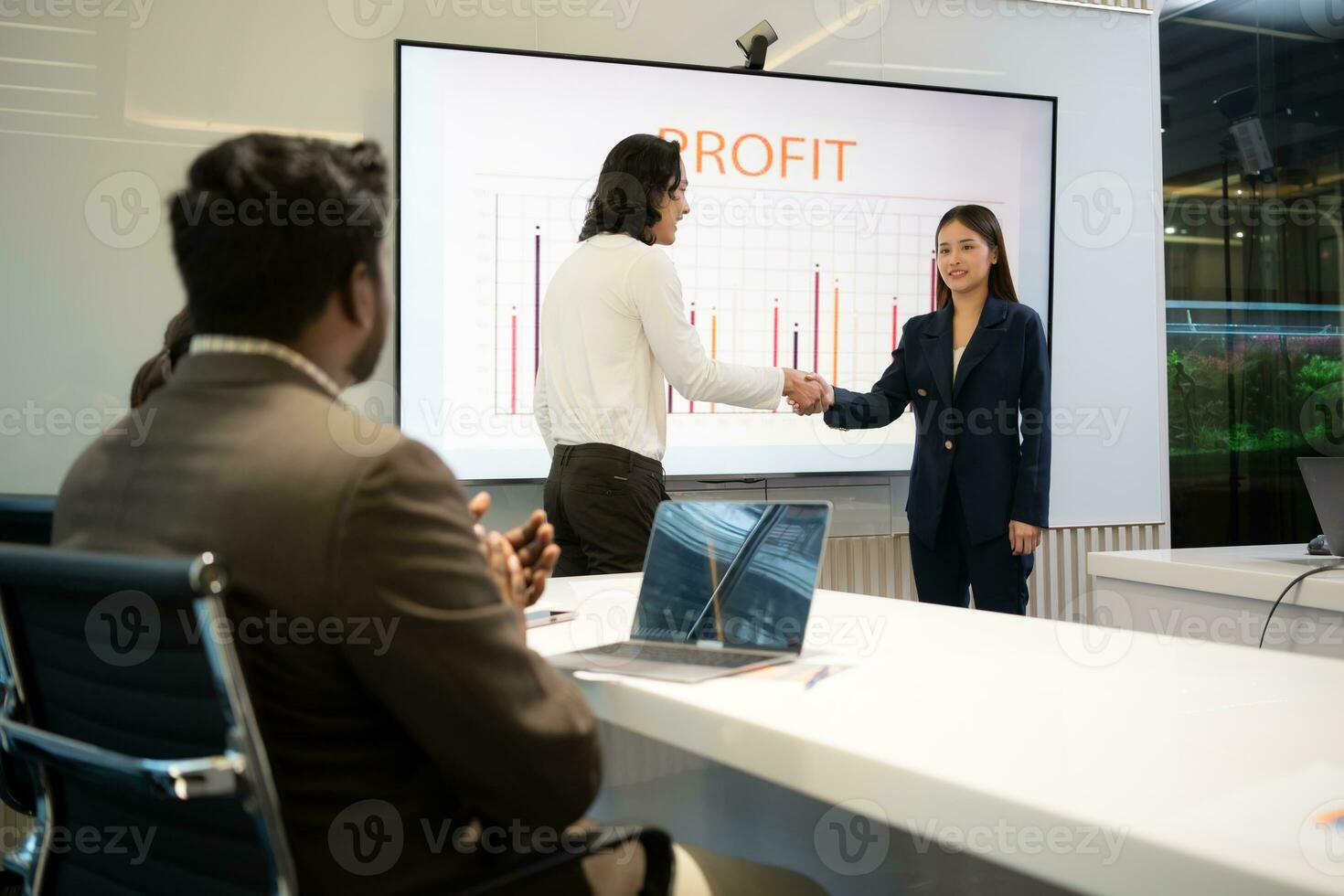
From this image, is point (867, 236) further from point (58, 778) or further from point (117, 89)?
point (58, 778)

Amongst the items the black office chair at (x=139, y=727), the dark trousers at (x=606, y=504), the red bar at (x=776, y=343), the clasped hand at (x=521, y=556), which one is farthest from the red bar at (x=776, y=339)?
the black office chair at (x=139, y=727)

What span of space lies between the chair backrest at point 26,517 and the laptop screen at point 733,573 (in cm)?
81

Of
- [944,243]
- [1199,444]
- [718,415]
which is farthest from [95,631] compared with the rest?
[1199,444]

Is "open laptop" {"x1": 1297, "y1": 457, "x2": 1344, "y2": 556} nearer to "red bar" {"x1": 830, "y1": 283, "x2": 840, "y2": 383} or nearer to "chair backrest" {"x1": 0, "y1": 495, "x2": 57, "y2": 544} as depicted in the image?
"red bar" {"x1": 830, "y1": 283, "x2": 840, "y2": 383}

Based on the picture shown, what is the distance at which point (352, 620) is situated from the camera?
Answer: 81 centimetres

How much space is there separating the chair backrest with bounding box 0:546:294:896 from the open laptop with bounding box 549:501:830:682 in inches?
23.1

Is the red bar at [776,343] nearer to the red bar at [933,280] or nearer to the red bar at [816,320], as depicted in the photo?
the red bar at [816,320]

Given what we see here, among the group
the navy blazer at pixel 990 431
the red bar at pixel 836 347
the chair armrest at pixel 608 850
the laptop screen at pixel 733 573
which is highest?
the red bar at pixel 836 347

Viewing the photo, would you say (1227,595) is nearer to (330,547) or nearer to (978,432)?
(978,432)

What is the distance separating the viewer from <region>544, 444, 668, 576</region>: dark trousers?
2.57 meters

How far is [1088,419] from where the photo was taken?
4305 mm

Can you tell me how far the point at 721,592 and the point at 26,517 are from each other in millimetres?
945

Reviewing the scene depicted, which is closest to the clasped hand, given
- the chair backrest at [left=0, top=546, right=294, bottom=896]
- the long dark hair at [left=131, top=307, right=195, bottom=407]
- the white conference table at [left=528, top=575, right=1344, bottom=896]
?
the white conference table at [left=528, top=575, right=1344, bottom=896]

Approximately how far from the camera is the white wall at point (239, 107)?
10.4 feet
